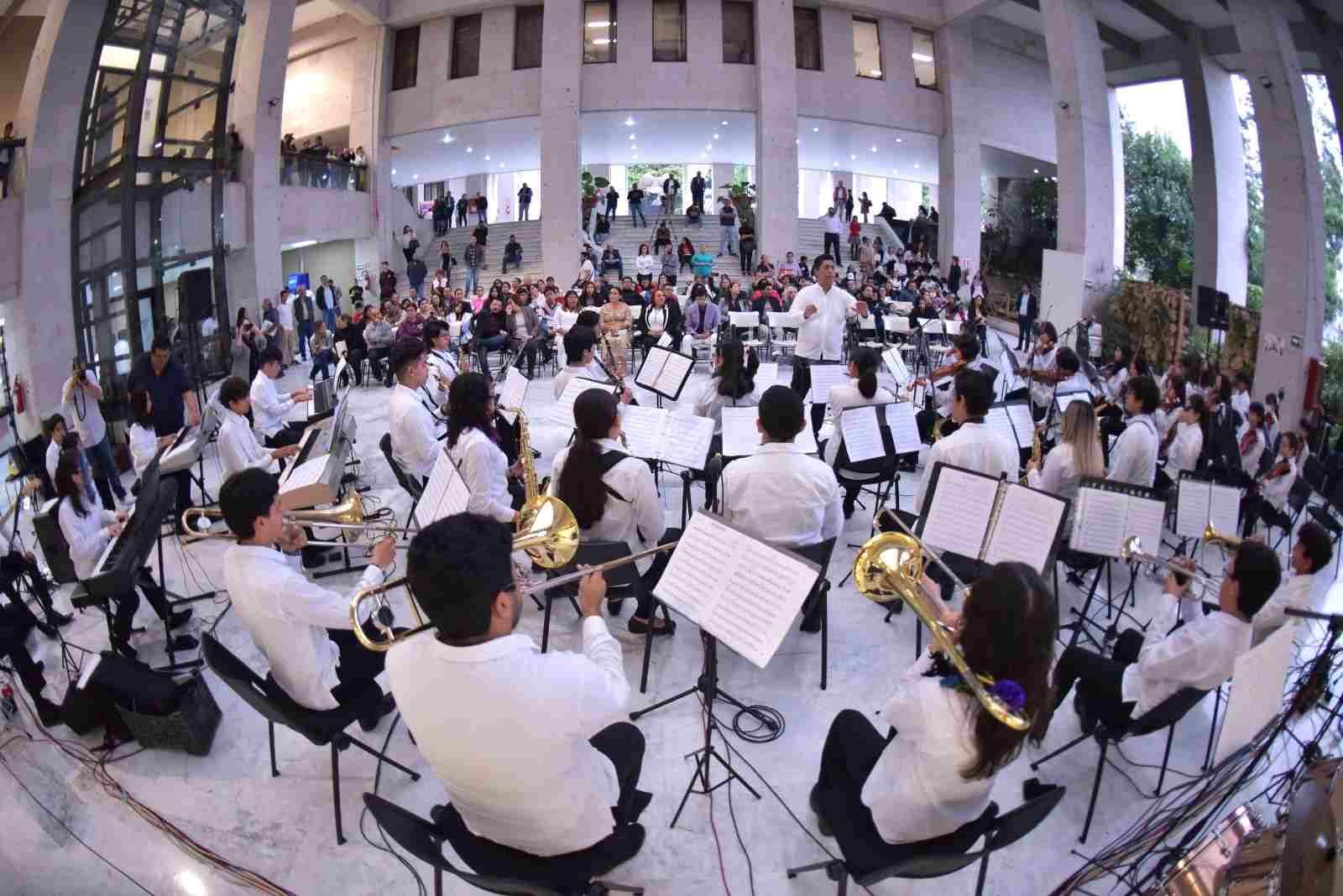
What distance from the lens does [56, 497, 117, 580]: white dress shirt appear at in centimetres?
483

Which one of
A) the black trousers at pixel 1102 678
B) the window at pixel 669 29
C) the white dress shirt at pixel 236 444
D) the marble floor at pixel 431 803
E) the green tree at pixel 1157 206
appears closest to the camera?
the marble floor at pixel 431 803

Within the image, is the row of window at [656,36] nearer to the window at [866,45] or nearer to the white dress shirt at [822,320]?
the window at [866,45]

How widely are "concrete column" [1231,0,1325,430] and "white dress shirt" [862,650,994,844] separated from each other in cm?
1267

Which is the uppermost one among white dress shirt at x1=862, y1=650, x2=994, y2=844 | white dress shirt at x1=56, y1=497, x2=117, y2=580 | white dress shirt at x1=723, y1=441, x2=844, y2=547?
white dress shirt at x1=723, y1=441, x2=844, y2=547

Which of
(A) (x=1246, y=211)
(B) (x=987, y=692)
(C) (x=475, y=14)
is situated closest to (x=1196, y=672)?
(B) (x=987, y=692)

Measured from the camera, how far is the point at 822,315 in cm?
877

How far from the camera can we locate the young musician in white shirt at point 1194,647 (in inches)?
123

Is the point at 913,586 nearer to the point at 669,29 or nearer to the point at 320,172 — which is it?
the point at 320,172

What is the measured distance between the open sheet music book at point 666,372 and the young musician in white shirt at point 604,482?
252 centimetres

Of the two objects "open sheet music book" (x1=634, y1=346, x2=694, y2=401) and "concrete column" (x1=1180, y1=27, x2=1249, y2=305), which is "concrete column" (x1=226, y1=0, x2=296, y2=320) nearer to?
"open sheet music book" (x1=634, y1=346, x2=694, y2=401)

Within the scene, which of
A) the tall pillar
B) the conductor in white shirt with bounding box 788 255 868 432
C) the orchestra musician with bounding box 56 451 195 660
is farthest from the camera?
the tall pillar

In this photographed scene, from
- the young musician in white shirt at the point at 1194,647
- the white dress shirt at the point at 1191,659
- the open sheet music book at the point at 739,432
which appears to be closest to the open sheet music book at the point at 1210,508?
the young musician in white shirt at the point at 1194,647

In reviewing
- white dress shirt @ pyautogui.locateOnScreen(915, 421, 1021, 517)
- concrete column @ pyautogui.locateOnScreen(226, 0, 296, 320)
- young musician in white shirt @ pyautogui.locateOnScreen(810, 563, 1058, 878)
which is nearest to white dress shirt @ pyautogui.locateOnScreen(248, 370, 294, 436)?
white dress shirt @ pyautogui.locateOnScreen(915, 421, 1021, 517)

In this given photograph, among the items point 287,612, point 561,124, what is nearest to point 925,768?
point 287,612
